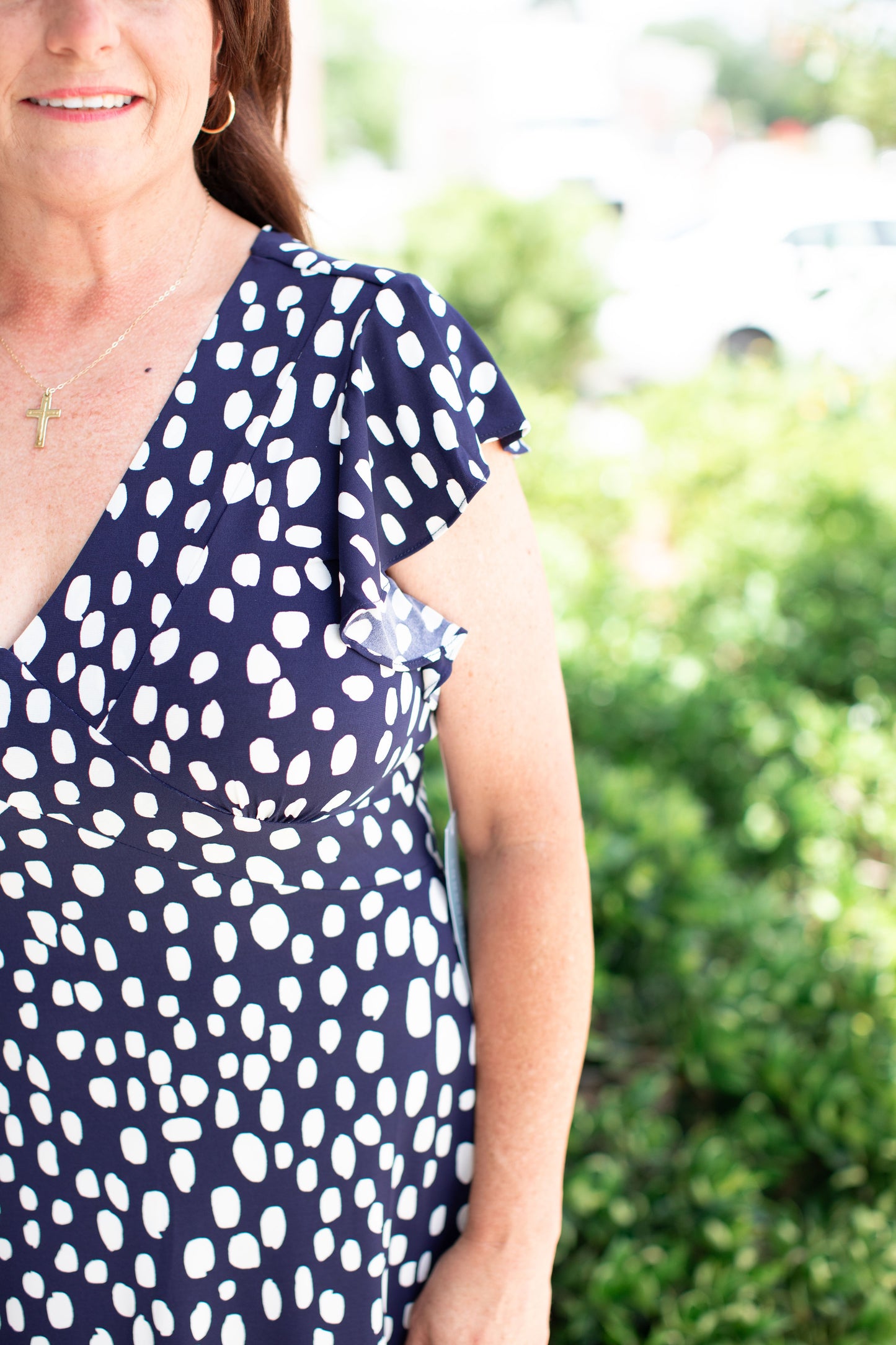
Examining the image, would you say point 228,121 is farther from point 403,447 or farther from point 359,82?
point 359,82

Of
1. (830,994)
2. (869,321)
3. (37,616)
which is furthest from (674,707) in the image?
(869,321)

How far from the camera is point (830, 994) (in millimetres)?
2609

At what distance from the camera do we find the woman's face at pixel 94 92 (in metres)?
1.13

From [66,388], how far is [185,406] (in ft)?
0.56

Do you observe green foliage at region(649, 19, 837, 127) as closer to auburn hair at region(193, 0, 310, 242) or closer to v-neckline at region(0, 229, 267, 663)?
auburn hair at region(193, 0, 310, 242)

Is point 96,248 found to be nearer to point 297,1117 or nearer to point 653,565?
point 297,1117

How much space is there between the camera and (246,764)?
1107 millimetres

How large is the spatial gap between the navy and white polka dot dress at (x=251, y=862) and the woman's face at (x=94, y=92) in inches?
6.7

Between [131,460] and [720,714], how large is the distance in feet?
8.61

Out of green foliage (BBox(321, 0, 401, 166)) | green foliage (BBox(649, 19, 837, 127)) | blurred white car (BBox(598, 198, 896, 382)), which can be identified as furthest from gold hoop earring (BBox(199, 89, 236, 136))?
green foliage (BBox(649, 19, 837, 127))

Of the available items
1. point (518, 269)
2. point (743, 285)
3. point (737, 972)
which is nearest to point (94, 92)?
point (737, 972)

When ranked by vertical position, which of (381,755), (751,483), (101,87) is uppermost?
(101,87)

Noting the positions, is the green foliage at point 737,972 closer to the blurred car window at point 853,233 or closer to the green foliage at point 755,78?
the blurred car window at point 853,233

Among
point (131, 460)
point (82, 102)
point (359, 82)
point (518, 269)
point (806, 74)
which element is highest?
point (82, 102)
